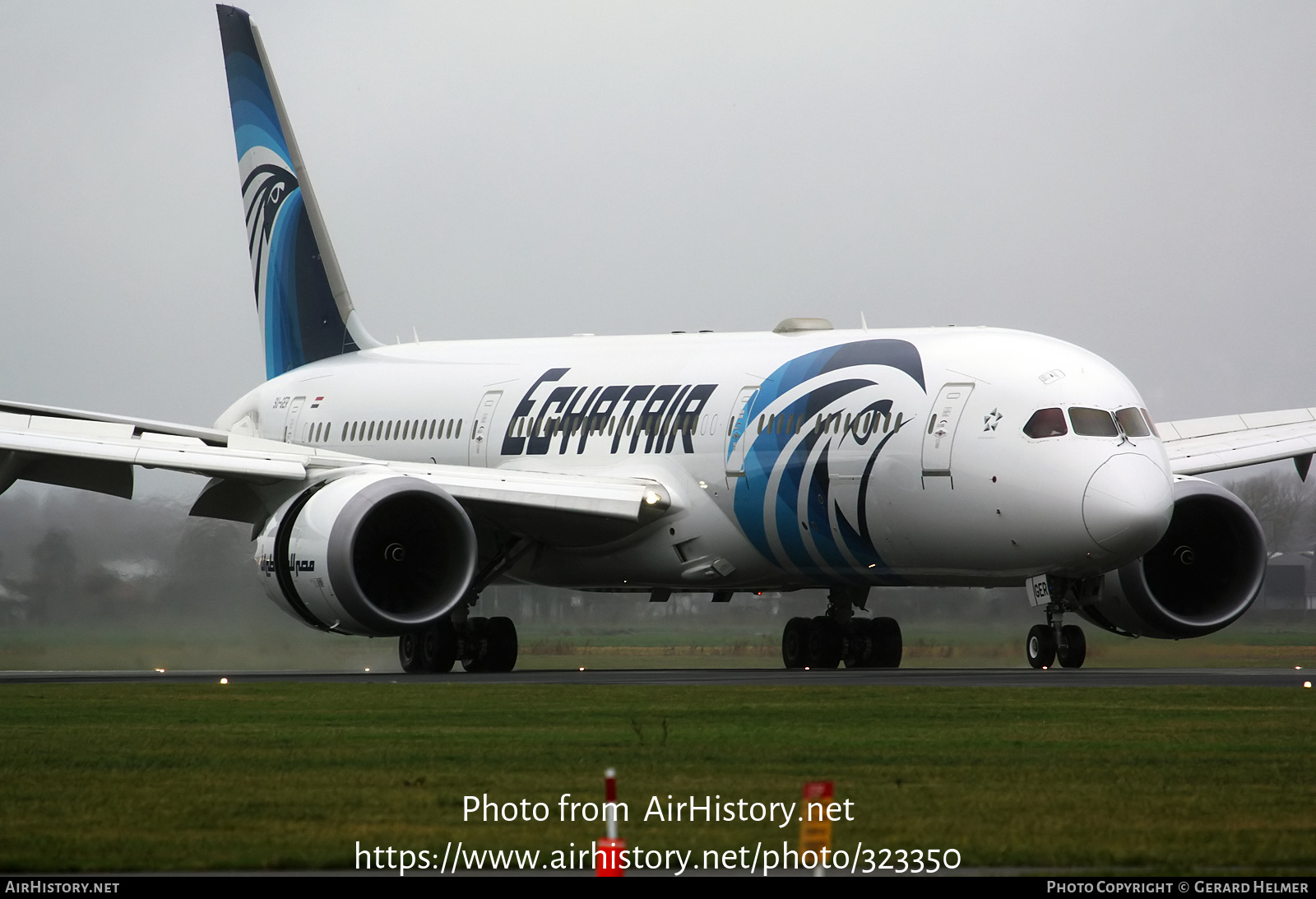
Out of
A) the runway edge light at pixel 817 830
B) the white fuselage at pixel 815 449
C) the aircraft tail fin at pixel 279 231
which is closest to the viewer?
the runway edge light at pixel 817 830

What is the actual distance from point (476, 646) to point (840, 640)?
5.19m

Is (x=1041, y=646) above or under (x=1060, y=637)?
under

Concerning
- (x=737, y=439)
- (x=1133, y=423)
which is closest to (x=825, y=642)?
(x=737, y=439)

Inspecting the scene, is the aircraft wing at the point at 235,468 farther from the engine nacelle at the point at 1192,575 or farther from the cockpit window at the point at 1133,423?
the cockpit window at the point at 1133,423

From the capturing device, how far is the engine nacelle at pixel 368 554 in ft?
88.3

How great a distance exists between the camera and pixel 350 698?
23312 mm

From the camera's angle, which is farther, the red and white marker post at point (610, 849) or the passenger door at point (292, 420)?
the passenger door at point (292, 420)

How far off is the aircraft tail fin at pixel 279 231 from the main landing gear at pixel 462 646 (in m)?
8.52

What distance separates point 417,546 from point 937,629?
10.8m

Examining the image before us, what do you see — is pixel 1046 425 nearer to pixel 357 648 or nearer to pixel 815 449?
A: pixel 815 449

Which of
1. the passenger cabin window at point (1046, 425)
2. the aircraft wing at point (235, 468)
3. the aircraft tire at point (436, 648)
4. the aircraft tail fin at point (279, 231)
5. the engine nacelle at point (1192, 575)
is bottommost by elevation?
the aircraft tire at point (436, 648)

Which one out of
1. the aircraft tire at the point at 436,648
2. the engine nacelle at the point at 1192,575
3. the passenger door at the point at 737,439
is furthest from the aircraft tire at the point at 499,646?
the engine nacelle at the point at 1192,575

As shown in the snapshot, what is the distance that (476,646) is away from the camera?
32062 millimetres

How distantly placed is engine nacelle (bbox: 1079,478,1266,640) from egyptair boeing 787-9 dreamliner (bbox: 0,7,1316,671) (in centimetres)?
3
